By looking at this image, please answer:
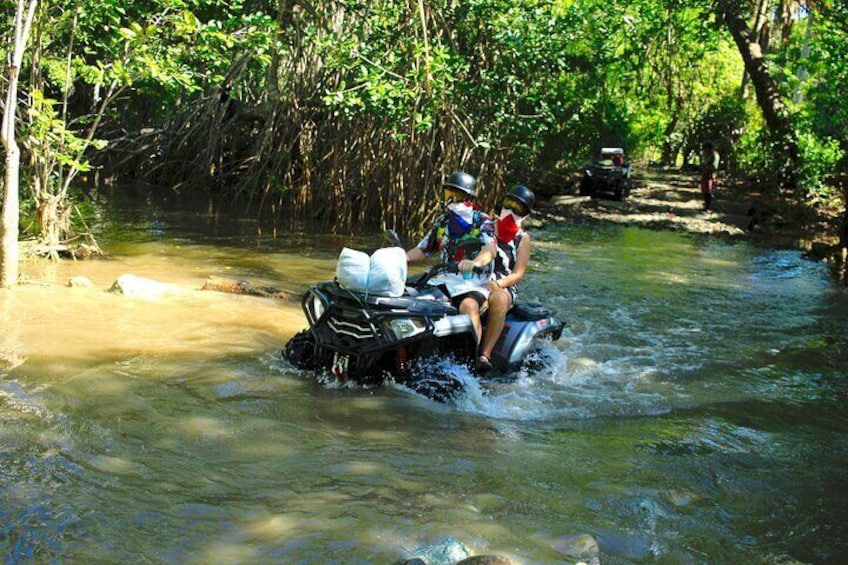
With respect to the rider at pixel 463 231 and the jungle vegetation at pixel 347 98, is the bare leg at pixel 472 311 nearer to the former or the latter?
the rider at pixel 463 231

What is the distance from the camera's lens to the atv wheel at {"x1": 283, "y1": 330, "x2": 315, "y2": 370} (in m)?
6.57

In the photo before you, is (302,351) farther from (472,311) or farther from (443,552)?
(443,552)

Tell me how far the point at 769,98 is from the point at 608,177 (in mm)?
4432

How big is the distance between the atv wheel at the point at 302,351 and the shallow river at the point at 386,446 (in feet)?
0.37

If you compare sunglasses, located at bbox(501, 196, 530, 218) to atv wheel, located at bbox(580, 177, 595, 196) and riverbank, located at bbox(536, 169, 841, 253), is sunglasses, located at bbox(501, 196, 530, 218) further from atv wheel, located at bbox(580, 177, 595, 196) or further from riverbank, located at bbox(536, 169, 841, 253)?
atv wheel, located at bbox(580, 177, 595, 196)

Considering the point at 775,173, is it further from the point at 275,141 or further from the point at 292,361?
the point at 292,361

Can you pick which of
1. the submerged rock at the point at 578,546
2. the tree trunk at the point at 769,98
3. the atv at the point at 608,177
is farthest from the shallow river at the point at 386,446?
the atv at the point at 608,177

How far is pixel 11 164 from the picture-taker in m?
8.59

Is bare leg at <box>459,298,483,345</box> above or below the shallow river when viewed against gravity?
above

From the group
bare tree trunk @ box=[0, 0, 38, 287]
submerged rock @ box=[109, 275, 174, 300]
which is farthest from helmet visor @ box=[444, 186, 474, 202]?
bare tree trunk @ box=[0, 0, 38, 287]

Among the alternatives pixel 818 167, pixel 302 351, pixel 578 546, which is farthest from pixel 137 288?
pixel 818 167

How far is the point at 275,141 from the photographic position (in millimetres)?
17438

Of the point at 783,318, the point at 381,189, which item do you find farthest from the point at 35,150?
the point at 783,318

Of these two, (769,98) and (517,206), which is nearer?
(517,206)
